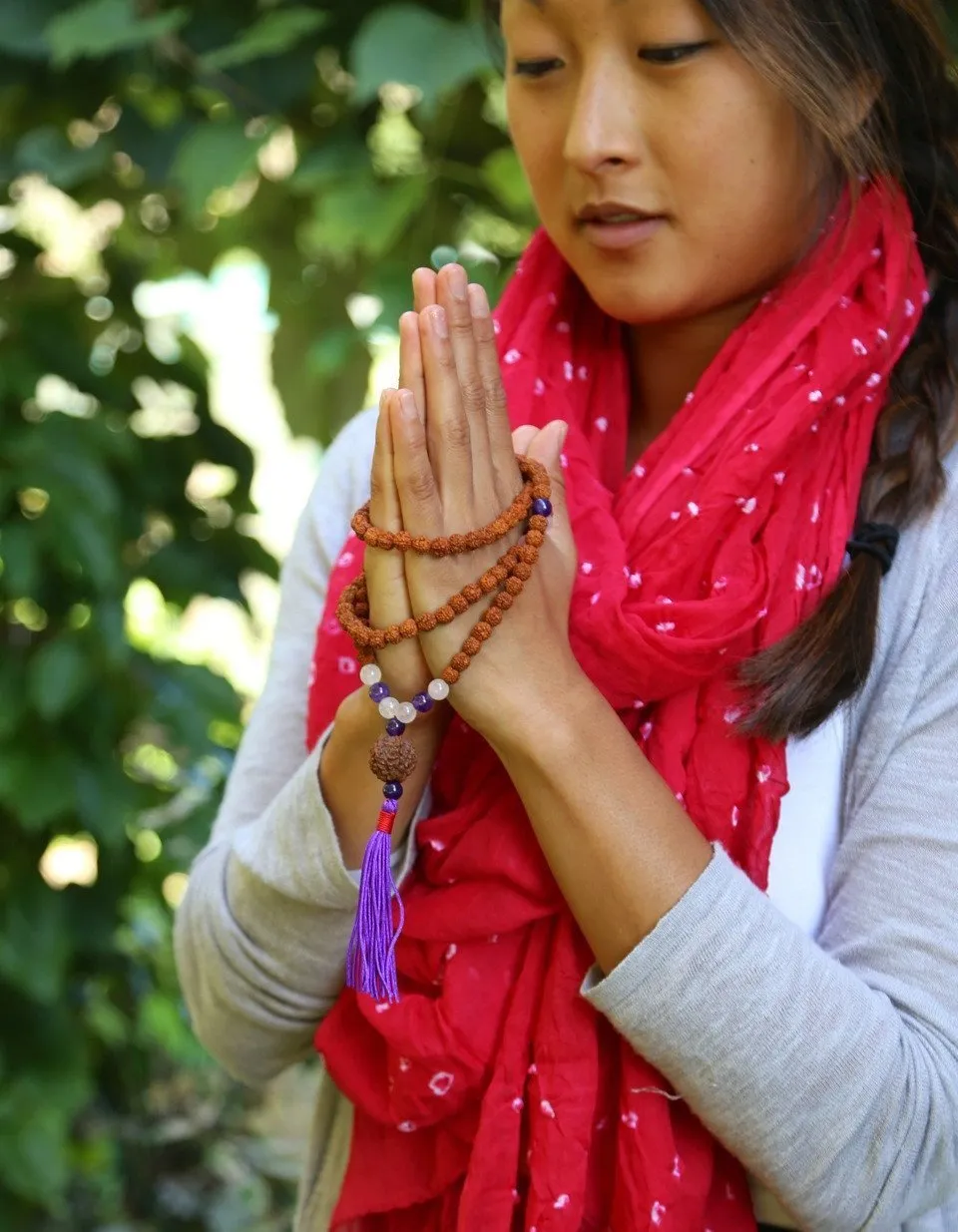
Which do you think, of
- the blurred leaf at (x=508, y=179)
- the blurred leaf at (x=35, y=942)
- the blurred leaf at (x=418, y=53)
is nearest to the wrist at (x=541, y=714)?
the blurred leaf at (x=418, y=53)

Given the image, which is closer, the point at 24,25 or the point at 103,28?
the point at 103,28

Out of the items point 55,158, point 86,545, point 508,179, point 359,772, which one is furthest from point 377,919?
point 55,158

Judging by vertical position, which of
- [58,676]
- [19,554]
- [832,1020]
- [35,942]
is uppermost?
[832,1020]

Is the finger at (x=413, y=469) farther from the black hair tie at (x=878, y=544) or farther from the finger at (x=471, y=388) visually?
the black hair tie at (x=878, y=544)

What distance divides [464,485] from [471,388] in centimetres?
6

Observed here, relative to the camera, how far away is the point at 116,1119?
2.17 meters

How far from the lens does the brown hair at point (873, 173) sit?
98cm

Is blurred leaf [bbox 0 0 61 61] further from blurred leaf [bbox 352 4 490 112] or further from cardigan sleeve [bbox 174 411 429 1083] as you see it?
cardigan sleeve [bbox 174 411 429 1083]

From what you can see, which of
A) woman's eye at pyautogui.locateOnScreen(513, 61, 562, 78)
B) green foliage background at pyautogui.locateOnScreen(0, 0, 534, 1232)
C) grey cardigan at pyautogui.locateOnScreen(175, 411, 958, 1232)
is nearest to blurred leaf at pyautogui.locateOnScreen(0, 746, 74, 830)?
green foliage background at pyautogui.locateOnScreen(0, 0, 534, 1232)

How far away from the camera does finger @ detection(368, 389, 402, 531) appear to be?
93 cm

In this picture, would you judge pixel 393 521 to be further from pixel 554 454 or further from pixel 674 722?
pixel 674 722

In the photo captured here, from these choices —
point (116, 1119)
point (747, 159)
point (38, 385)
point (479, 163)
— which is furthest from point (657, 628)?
point (116, 1119)

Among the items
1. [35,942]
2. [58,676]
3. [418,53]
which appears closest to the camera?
[418,53]

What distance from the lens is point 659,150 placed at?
1030 millimetres
